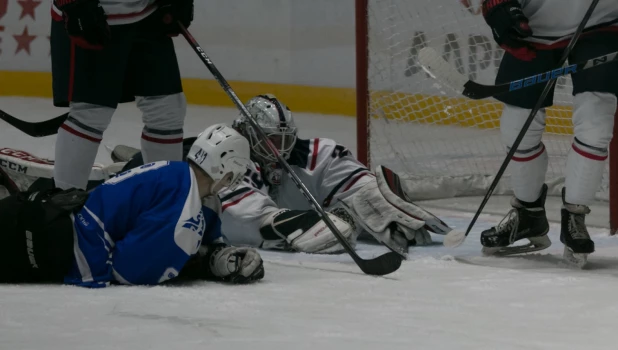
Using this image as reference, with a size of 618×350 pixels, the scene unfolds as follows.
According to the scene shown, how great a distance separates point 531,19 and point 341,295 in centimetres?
105

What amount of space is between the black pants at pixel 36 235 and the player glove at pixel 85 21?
646 millimetres

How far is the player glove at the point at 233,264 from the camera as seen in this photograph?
2975 mm

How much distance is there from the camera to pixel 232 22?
23.6 feet

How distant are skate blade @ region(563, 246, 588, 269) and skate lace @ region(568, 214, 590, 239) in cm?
5

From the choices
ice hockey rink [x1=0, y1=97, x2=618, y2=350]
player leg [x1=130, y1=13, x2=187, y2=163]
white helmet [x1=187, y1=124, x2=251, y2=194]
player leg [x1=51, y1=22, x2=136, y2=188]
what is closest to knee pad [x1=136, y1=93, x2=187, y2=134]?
player leg [x1=130, y1=13, x2=187, y2=163]

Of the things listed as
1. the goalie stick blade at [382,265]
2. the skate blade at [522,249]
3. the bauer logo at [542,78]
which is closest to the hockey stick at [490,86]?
the bauer logo at [542,78]

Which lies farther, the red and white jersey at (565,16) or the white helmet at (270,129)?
the white helmet at (270,129)

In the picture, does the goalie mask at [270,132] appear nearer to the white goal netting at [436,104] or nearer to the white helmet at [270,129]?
the white helmet at [270,129]

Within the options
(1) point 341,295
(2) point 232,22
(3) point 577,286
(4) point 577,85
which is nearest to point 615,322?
(3) point 577,286

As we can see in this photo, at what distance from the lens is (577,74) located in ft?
10.9

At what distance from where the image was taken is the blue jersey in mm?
2807

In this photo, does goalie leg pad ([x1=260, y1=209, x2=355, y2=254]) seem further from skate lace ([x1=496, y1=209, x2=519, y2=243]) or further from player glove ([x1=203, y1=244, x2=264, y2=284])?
player glove ([x1=203, y1=244, x2=264, y2=284])

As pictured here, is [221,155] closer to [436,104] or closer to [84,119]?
[84,119]

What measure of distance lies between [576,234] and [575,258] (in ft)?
0.25
